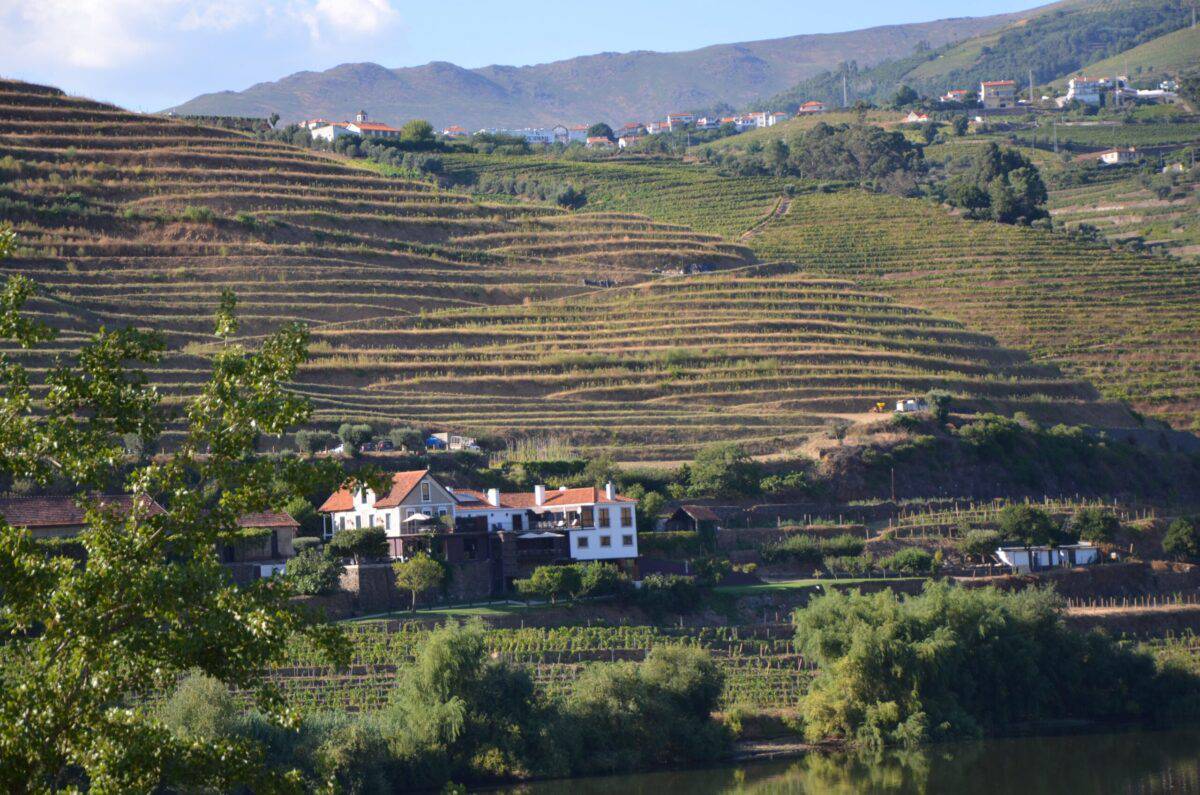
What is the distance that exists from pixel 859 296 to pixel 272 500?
79980 mm

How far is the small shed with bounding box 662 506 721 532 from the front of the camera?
57.2 metres

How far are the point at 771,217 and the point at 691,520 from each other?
192ft

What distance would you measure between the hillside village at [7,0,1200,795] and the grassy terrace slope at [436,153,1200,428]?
38 centimetres

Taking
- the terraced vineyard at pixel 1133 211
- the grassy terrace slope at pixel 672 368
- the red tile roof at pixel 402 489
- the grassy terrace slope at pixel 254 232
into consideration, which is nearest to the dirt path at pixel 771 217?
the grassy terrace slope at pixel 254 232

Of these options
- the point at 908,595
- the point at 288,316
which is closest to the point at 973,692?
the point at 908,595

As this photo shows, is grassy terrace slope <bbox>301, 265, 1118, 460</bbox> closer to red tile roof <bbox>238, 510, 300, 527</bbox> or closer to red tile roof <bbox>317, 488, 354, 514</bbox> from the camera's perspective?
red tile roof <bbox>317, 488, 354, 514</bbox>

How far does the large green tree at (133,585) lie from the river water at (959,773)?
23.7 metres

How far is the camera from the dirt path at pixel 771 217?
108200mm

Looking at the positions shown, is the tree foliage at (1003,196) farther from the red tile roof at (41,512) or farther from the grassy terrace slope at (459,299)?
the red tile roof at (41,512)

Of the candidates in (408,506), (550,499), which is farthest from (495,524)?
(408,506)

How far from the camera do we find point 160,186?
96.9 m

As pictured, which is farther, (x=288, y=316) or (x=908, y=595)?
(x=288, y=316)

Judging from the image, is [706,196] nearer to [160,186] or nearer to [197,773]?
[160,186]

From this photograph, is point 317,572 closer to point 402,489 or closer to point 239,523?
point 239,523
